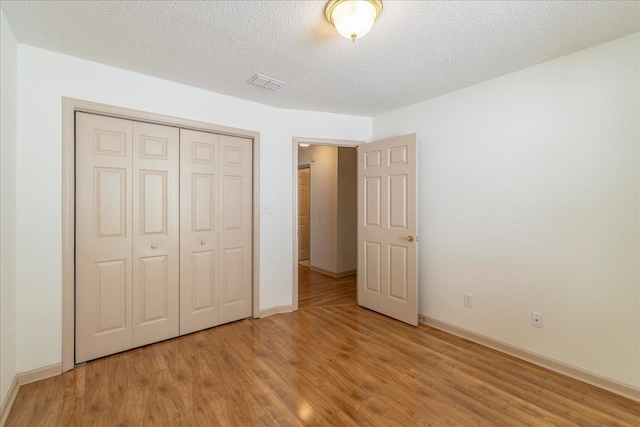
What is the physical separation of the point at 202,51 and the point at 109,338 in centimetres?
240

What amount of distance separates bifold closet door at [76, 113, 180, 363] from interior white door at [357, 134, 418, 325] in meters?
2.07

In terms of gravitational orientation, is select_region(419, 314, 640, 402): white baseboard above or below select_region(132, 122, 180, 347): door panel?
below

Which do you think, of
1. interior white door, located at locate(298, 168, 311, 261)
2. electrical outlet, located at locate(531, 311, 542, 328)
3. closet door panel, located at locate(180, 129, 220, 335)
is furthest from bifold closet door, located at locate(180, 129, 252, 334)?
interior white door, located at locate(298, 168, 311, 261)

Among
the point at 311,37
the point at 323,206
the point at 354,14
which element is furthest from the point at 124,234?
the point at 323,206

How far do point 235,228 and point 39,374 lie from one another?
5.96 feet

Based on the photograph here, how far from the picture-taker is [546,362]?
228 cm

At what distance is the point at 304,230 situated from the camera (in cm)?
638

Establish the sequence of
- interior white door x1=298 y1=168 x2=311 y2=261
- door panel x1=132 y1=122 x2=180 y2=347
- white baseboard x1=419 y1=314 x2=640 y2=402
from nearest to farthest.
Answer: white baseboard x1=419 y1=314 x2=640 y2=402, door panel x1=132 y1=122 x2=180 y2=347, interior white door x1=298 y1=168 x2=311 y2=261

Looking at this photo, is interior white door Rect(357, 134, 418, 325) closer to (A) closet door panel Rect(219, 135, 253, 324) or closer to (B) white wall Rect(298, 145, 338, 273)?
(A) closet door panel Rect(219, 135, 253, 324)

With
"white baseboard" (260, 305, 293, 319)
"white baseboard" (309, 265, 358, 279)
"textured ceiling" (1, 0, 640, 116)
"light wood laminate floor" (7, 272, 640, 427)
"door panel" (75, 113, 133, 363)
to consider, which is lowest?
"light wood laminate floor" (7, 272, 640, 427)

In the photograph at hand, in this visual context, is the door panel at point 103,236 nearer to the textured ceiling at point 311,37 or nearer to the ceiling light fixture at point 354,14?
the textured ceiling at point 311,37

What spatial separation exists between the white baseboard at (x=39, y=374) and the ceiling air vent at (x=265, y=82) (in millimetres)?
2706

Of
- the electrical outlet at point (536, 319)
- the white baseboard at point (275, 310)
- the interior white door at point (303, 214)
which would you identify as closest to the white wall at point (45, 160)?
the white baseboard at point (275, 310)

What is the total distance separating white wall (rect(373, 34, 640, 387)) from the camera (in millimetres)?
1978
